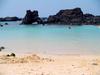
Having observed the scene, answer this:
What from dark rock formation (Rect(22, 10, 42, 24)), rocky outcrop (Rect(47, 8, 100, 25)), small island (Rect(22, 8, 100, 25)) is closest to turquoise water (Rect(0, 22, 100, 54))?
dark rock formation (Rect(22, 10, 42, 24))

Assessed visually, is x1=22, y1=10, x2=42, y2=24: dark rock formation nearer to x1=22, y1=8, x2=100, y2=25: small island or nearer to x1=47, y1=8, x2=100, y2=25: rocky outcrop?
x1=22, y1=8, x2=100, y2=25: small island

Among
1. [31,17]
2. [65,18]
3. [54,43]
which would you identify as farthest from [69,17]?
[54,43]

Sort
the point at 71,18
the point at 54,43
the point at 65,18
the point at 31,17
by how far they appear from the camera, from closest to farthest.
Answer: the point at 54,43
the point at 31,17
the point at 71,18
the point at 65,18

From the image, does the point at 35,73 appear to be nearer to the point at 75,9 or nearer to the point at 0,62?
the point at 0,62

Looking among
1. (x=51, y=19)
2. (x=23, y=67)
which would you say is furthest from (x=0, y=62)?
(x=51, y=19)

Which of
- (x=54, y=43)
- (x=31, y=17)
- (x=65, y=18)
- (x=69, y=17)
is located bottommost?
(x=65, y=18)

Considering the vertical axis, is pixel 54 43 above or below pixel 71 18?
above

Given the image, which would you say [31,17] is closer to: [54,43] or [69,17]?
[69,17]

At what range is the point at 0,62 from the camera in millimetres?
11281

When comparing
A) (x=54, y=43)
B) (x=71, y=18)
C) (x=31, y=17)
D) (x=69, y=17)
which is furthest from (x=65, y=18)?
(x=54, y=43)

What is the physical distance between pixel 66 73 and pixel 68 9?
7486cm

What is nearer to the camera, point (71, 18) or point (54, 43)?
point (54, 43)

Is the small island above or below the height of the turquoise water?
below

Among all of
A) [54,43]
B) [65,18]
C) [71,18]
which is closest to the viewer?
[54,43]
